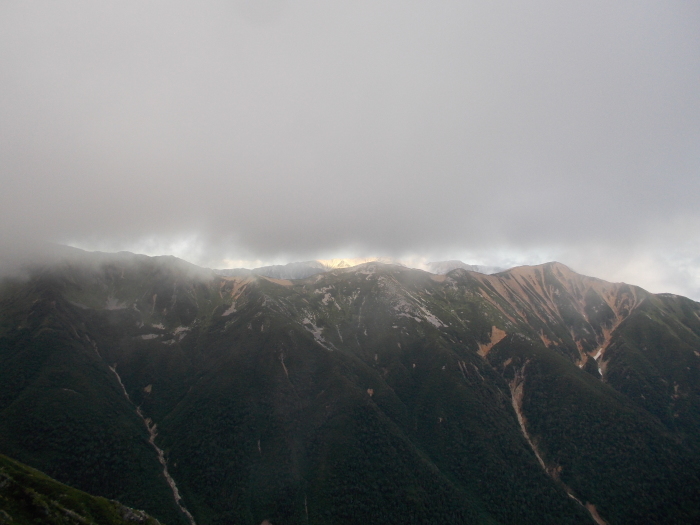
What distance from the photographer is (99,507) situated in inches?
4419

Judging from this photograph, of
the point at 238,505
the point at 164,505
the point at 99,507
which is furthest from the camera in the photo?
the point at 238,505

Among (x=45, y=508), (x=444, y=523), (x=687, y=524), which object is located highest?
(x=45, y=508)

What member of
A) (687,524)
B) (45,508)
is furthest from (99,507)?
(687,524)

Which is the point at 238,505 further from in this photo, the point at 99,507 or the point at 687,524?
the point at 687,524

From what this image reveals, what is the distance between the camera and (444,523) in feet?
648

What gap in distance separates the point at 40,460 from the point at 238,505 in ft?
380

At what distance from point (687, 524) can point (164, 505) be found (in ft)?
994

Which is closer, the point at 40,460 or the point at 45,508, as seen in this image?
the point at 45,508

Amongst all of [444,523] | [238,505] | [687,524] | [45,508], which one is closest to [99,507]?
[45,508]

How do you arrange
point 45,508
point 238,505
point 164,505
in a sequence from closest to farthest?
point 45,508
point 164,505
point 238,505

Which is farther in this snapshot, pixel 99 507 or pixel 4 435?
pixel 4 435

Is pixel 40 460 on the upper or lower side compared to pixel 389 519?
upper

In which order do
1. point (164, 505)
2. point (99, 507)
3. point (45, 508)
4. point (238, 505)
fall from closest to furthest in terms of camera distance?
point (45, 508), point (99, 507), point (164, 505), point (238, 505)

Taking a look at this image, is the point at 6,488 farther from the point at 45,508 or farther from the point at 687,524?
the point at 687,524
